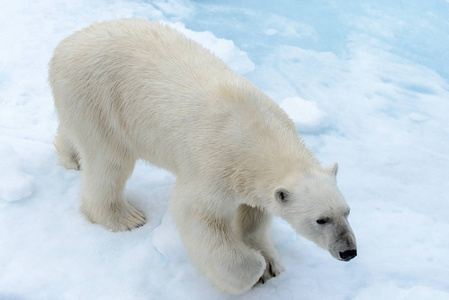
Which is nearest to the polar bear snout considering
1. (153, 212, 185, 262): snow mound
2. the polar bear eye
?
the polar bear eye

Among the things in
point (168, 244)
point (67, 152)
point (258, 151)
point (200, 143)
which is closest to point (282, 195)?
point (258, 151)

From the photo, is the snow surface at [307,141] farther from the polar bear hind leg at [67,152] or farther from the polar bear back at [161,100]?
the polar bear back at [161,100]

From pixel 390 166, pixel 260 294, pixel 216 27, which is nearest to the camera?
pixel 260 294

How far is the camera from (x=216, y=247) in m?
2.56

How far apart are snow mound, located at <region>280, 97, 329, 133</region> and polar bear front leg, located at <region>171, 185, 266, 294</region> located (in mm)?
1776

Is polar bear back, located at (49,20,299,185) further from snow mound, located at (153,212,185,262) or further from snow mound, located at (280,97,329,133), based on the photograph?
snow mound, located at (280,97,329,133)

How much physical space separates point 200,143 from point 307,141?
178 cm

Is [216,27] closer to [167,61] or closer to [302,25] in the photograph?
[302,25]

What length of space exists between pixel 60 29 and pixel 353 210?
384 cm

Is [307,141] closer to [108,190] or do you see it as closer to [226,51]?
[226,51]

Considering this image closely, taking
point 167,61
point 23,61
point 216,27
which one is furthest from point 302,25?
point 167,61

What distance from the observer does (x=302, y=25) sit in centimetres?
627

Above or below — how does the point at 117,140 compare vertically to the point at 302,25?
above

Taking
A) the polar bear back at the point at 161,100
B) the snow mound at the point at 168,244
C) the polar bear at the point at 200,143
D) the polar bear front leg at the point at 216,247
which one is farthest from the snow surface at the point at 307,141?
the polar bear back at the point at 161,100
